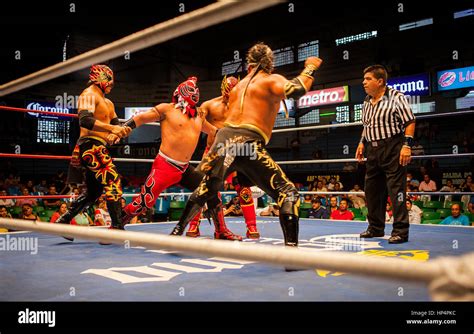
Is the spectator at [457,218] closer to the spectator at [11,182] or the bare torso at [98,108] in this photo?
the bare torso at [98,108]

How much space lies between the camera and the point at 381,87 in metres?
2.85

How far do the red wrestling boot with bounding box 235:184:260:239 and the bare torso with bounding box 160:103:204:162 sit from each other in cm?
54

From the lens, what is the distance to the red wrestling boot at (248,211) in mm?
3004

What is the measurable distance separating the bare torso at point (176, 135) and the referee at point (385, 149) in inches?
49.2

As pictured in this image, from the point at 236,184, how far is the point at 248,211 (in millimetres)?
318

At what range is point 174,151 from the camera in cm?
280

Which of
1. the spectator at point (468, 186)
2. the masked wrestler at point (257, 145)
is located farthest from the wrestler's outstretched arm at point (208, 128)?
the spectator at point (468, 186)

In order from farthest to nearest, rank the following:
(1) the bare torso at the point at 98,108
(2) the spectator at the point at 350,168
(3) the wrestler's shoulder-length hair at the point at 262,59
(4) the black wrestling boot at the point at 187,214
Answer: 1. (2) the spectator at the point at 350,168
2. (1) the bare torso at the point at 98,108
3. (4) the black wrestling boot at the point at 187,214
4. (3) the wrestler's shoulder-length hair at the point at 262,59

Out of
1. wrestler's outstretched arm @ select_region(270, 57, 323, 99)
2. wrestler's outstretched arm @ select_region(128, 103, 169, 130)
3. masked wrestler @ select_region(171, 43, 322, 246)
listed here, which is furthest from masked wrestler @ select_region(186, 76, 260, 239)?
wrestler's outstretched arm @ select_region(270, 57, 323, 99)

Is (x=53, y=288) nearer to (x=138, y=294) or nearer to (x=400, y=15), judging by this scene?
(x=138, y=294)

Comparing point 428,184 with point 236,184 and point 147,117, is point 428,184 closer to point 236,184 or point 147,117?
point 236,184

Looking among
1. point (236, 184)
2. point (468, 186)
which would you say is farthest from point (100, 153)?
point (468, 186)

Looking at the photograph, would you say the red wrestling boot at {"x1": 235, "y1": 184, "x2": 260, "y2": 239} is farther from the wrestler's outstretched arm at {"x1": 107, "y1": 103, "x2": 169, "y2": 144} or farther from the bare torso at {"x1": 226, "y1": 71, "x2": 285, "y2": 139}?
the bare torso at {"x1": 226, "y1": 71, "x2": 285, "y2": 139}
